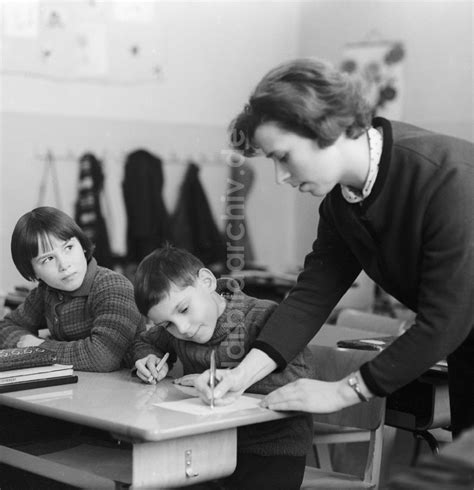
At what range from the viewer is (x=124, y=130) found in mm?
6270

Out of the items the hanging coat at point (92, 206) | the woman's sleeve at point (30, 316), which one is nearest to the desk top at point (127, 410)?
the woman's sleeve at point (30, 316)

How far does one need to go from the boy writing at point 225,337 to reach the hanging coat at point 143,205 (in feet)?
12.3

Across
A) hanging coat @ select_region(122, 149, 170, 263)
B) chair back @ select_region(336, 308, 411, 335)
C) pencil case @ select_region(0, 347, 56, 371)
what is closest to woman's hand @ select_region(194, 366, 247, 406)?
pencil case @ select_region(0, 347, 56, 371)

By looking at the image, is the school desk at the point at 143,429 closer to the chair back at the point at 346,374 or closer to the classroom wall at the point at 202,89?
the chair back at the point at 346,374

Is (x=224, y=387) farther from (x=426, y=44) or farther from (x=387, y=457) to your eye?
(x=426, y=44)

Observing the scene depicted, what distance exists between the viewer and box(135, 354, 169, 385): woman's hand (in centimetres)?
237

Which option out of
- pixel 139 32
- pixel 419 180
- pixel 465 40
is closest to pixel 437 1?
pixel 465 40

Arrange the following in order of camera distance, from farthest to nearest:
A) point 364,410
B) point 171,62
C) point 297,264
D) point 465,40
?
point 297,264
point 171,62
point 465,40
point 364,410

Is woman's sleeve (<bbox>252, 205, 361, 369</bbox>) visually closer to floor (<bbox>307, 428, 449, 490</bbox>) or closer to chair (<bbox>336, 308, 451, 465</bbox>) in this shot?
chair (<bbox>336, 308, 451, 465</bbox>)

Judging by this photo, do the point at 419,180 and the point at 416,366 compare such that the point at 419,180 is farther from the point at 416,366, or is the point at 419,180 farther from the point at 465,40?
the point at 465,40

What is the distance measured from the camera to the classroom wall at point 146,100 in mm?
5812

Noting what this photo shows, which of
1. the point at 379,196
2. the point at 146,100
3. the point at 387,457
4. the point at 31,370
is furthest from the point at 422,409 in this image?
the point at 146,100

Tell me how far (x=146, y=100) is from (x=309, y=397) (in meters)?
4.72

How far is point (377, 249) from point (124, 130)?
14.8ft
